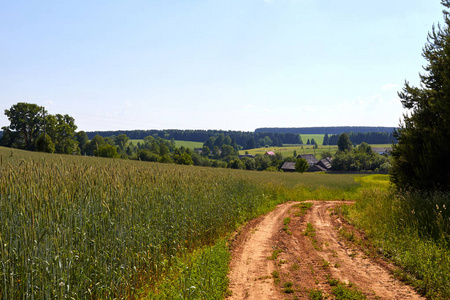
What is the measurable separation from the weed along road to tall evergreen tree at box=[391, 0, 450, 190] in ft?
14.9

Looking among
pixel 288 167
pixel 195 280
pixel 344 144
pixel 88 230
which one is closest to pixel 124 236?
pixel 88 230

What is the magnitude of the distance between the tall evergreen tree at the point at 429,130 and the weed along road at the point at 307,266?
4549mm

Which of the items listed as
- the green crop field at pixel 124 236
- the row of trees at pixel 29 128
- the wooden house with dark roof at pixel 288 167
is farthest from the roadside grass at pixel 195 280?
the wooden house with dark roof at pixel 288 167

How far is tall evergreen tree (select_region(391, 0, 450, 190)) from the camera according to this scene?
43.1 feet

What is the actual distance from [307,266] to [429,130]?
9646mm

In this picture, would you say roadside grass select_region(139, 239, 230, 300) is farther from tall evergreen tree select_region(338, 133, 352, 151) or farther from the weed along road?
tall evergreen tree select_region(338, 133, 352, 151)

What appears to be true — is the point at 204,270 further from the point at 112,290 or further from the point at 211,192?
the point at 211,192

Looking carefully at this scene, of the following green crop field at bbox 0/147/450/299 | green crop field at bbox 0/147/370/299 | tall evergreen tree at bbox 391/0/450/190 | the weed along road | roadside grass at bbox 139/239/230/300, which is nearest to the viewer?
green crop field at bbox 0/147/370/299

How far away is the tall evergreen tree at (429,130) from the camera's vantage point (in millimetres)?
13124

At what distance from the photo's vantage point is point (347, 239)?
1190 cm

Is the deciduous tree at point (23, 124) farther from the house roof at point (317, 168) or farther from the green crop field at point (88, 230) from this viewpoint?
the house roof at point (317, 168)

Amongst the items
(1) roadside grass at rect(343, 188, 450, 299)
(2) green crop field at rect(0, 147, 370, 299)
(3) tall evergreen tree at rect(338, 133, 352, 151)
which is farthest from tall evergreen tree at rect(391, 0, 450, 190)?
(3) tall evergreen tree at rect(338, 133, 352, 151)

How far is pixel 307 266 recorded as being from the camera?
8.79 m

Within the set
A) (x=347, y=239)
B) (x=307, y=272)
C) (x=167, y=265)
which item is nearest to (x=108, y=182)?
(x=167, y=265)
